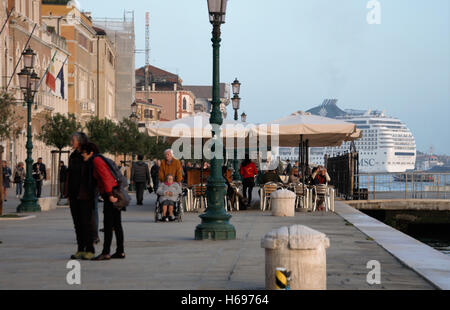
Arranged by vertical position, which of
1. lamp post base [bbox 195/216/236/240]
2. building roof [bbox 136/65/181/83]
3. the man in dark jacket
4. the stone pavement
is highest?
building roof [bbox 136/65/181/83]

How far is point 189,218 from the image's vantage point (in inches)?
832

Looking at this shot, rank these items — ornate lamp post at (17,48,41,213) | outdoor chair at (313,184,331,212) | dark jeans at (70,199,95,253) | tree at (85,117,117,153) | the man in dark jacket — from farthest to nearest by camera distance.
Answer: tree at (85,117,117,153) → the man in dark jacket → ornate lamp post at (17,48,41,213) → outdoor chair at (313,184,331,212) → dark jeans at (70,199,95,253)

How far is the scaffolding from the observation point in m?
94.2

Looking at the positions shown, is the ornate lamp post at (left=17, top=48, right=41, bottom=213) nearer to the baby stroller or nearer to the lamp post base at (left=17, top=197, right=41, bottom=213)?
the lamp post base at (left=17, top=197, right=41, bottom=213)

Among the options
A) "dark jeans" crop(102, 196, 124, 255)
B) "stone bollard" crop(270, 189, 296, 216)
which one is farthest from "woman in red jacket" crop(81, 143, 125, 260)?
"stone bollard" crop(270, 189, 296, 216)

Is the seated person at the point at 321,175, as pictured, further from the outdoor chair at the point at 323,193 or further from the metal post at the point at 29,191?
the metal post at the point at 29,191

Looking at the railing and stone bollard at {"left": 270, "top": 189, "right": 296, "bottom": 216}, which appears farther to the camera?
the railing

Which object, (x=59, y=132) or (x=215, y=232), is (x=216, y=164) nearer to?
(x=215, y=232)

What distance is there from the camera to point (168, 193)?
19312mm

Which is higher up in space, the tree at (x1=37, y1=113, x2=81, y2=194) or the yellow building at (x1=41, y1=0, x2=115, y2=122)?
the yellow building at (x1=41, y1=0, x2=115, y2=122)

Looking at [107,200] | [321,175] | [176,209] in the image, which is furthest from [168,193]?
[107,200]

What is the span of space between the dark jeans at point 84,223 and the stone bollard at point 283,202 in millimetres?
9709
